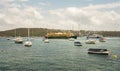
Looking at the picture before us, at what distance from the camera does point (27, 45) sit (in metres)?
165

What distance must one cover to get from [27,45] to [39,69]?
4102 inches

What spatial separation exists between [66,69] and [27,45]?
105 meters

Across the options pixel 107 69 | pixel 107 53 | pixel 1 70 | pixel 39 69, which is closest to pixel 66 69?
pixel 39 69

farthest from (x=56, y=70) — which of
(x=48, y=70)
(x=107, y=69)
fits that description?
(x=107, y=69)

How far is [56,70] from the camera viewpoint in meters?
60.8

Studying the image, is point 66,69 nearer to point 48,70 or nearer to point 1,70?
point 48,70

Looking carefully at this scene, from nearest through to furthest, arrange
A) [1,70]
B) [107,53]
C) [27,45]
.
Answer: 1. [1,70]
2. [107,53]
3. [27,45]

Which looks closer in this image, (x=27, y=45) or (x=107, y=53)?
(x=107, y=53)

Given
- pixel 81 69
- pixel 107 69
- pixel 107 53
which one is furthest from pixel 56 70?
pixel 107 53

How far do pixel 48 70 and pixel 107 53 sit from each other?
48672 millimetres

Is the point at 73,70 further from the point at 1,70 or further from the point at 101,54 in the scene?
the point at 101,54

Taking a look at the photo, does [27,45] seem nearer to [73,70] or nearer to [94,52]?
[94,52]

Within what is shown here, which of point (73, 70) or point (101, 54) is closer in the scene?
point (73, 70)

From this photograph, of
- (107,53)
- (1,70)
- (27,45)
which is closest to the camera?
(1,70)
